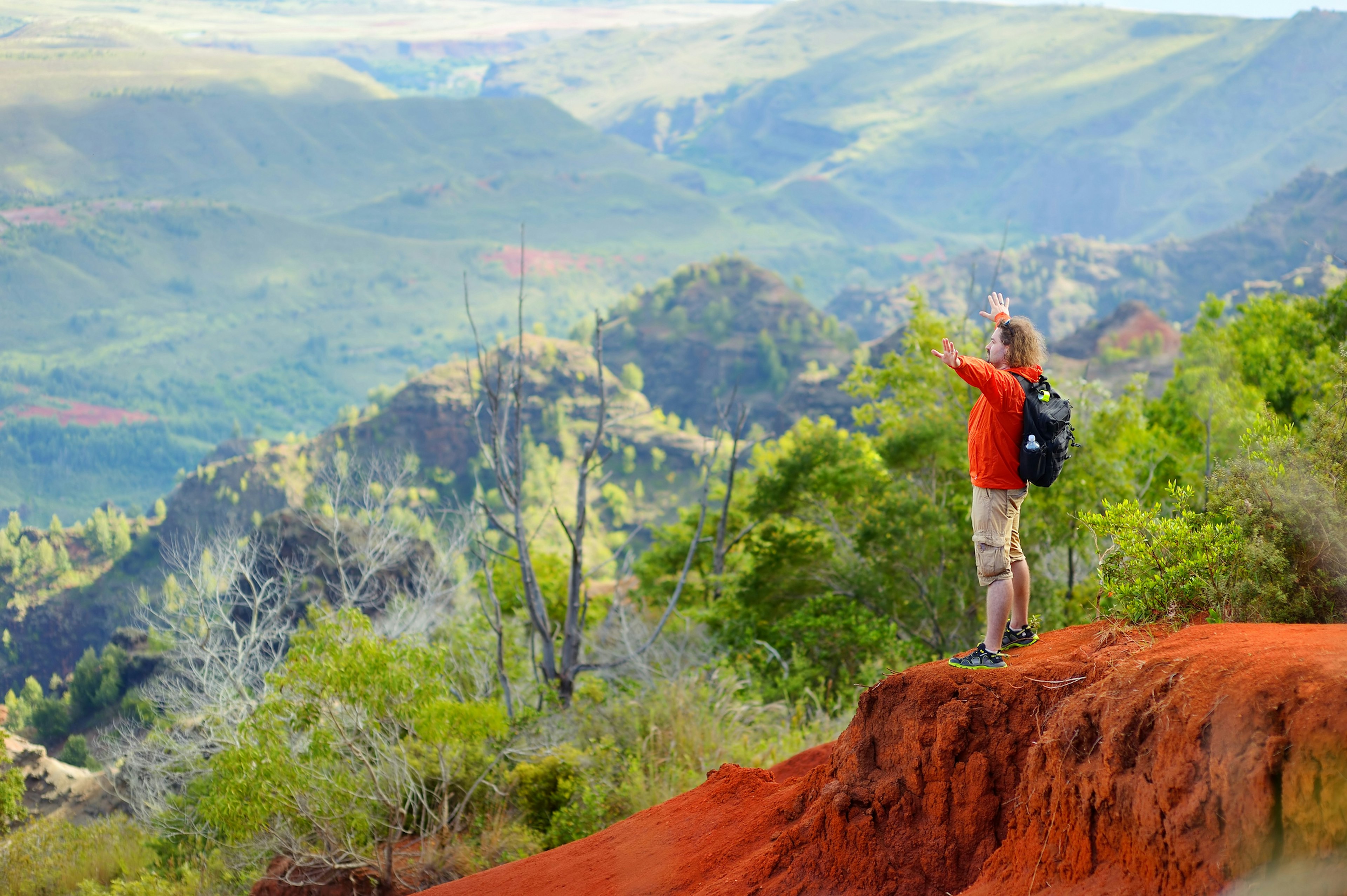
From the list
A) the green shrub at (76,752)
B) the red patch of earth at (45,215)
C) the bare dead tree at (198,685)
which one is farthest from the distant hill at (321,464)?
the red patch of earth at (45,215)

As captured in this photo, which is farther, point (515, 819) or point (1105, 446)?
point (1105, 446)

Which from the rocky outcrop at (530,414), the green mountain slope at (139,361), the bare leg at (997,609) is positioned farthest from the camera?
the green mountain slope at (139,361)

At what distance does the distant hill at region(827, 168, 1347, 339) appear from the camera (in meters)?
140

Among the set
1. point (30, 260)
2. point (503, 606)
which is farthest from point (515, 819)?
point (30, 260)

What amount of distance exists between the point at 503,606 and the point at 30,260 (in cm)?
19771

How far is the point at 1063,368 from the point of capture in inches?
2985

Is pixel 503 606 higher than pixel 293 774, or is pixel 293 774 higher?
pixel 293 774

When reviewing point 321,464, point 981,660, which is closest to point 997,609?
point 981,660

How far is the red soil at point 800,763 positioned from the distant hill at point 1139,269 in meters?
134

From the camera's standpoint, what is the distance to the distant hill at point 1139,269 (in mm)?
139875

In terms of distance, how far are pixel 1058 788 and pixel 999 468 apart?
62.4 inches

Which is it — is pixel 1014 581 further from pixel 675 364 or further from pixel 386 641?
pixel 675 364

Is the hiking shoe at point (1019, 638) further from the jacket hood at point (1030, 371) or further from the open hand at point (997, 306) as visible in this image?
the open hand at point (997, 306)

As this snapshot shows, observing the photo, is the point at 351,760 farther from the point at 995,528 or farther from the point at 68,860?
the point at 68,860
